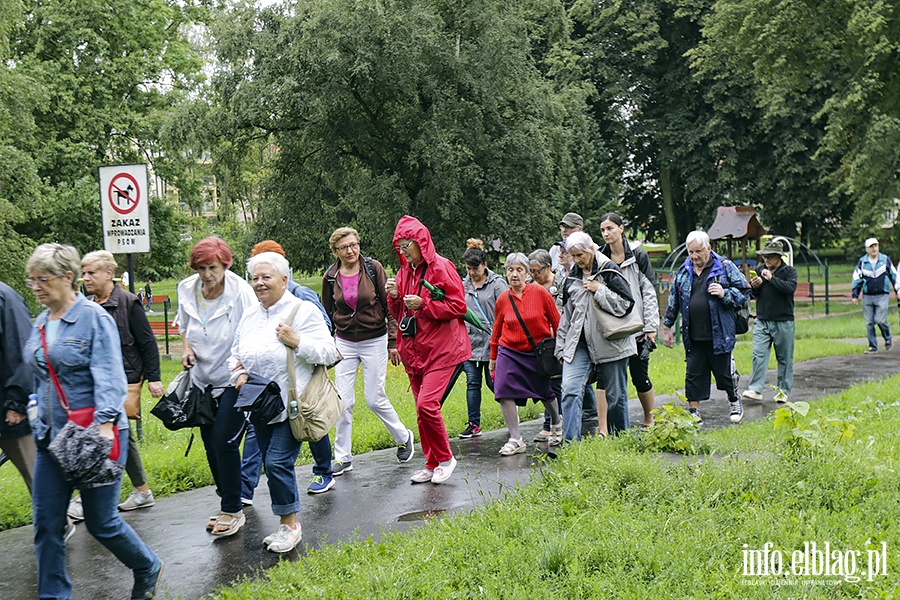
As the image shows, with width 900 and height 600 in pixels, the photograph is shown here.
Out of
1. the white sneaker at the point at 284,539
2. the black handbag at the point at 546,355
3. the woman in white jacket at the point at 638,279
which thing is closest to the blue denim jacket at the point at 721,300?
the woman in white jacket at the point at 638,279

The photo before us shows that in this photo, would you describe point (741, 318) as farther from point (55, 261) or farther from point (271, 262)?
point (55, 261)

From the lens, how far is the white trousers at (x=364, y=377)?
8148 mm

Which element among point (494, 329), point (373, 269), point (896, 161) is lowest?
point (494, 329)

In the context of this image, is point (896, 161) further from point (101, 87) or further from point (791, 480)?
point (101, 87)

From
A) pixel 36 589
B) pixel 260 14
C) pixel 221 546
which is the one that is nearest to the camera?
pixel 36 589

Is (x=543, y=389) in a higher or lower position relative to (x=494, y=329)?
lower

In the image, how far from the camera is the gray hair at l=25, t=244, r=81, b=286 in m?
4.89

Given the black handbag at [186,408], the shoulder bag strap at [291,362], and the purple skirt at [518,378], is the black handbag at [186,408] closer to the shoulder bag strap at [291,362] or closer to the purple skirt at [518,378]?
the shoulder bag strap at [291,362]

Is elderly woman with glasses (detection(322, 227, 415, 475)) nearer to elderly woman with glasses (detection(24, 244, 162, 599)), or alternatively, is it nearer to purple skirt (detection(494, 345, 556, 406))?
purple skirt (detection(494, 345, 556, 406))


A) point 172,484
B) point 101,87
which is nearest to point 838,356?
point 172,484

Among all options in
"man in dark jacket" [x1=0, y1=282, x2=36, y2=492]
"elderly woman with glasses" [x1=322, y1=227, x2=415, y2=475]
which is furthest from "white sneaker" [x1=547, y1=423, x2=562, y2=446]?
"man in dark jacket" [x1=0, y1=282, x2=36, y2=492]

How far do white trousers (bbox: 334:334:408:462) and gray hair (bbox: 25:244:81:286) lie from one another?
3377 mm

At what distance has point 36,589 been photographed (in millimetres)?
5270

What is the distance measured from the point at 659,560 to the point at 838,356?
42.2ft
